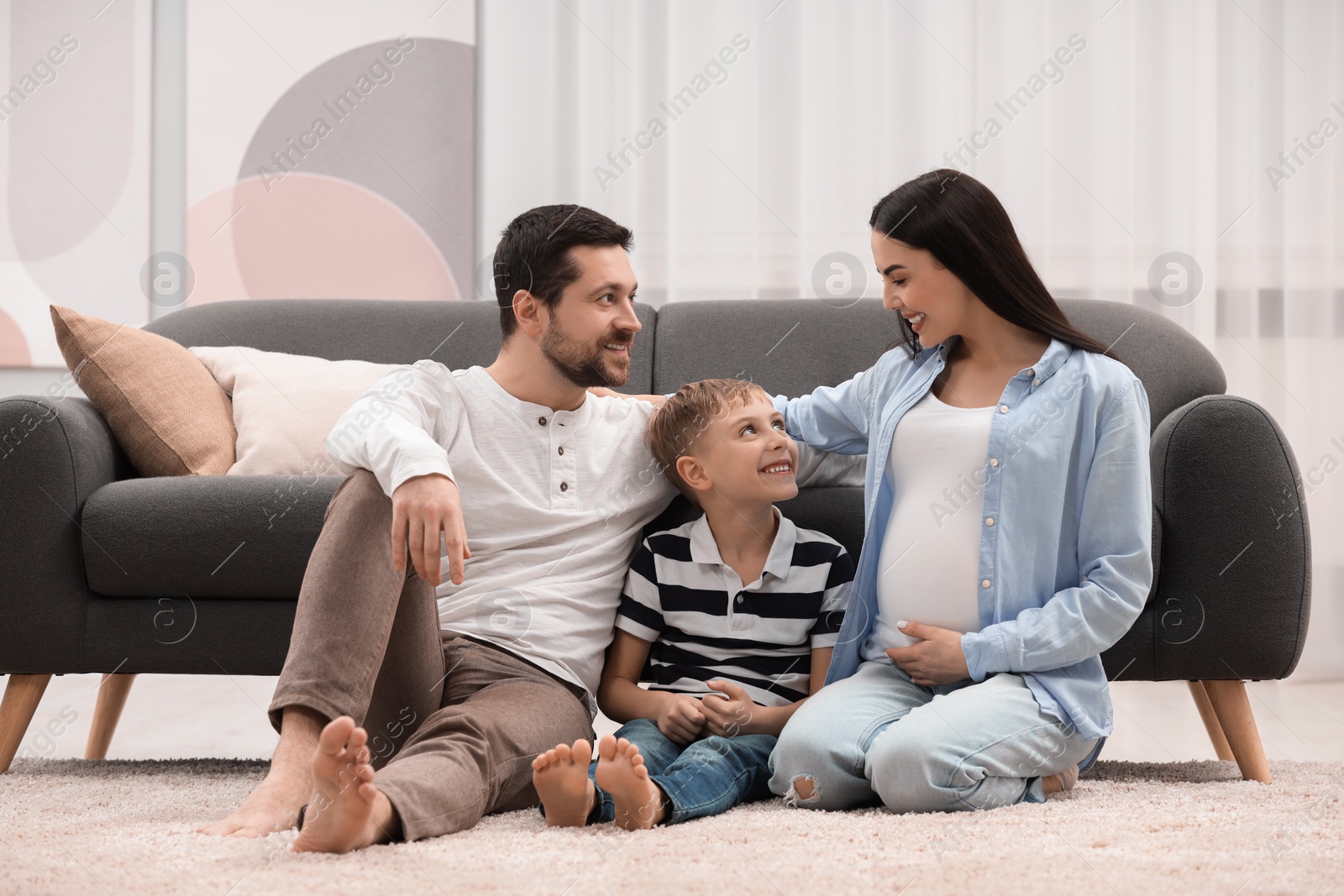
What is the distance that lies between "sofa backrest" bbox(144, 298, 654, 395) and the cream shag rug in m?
1.01

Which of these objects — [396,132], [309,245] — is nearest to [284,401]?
[309,245]

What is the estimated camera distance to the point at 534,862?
866 millimetres

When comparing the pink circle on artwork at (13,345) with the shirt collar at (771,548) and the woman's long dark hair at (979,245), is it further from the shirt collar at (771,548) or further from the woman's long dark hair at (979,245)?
the woman's long dark hair at (979,245)

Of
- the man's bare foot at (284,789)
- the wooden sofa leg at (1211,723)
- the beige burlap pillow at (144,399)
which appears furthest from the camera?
the beige burlap pillow at (144,399)

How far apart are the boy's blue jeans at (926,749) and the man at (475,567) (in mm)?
269

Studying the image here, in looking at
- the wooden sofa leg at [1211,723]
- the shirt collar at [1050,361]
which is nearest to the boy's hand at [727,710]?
the shirt collar at [1050,361]

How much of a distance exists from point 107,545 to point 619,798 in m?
0.89

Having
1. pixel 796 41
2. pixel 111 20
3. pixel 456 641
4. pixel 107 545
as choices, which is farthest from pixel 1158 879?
pixel 111 20

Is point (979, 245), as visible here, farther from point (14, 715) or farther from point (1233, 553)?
point (14, 715)

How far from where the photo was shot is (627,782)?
3.16 feet

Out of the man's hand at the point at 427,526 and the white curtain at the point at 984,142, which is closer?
the man's hand at the point at 427,526

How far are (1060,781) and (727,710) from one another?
39 centimetres

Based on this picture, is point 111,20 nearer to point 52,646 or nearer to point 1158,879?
point 52,646

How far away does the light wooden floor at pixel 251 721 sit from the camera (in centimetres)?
182
